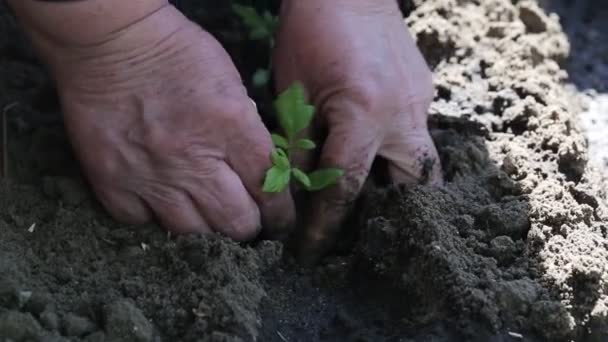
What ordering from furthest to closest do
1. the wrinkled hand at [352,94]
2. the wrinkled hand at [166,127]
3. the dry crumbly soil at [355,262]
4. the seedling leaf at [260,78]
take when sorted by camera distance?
the seedling leaf at [260,78] < the wrinkled hand at [352,94] < the wrinkled hand at [166,127] < the dry crumbly soil at [355,262]

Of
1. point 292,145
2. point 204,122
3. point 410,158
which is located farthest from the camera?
point 410,158

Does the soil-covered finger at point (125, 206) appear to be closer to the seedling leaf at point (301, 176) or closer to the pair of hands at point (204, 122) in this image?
the pair of hands at point (204, 122)

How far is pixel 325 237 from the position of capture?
1.98 m

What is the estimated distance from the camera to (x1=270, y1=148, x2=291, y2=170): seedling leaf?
5.95ft

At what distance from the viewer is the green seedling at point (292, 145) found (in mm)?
1808

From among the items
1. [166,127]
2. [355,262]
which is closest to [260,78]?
[166,127]

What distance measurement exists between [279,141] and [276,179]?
0.10m

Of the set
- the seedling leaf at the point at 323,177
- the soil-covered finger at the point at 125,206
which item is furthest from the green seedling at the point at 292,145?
the soil-covered finger at the point at 125,206

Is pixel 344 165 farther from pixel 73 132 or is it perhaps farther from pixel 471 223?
pixel 73 132

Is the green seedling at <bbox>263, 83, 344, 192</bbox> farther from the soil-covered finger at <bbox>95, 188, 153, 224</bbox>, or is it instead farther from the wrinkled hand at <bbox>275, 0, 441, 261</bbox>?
the soil-covered finger at <bbox>95, 188, 153, 224</bbox>

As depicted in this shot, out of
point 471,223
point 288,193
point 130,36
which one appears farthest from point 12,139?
point 471,223

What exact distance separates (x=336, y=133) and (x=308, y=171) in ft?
0.43

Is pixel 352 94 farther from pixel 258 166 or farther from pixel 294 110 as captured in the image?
pixel 258 166

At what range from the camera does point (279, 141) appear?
6.11ft
